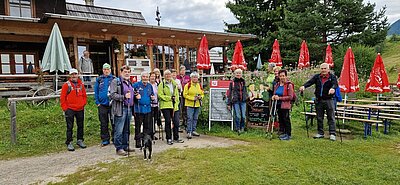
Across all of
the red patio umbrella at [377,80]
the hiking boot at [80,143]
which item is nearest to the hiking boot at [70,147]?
the hiking boot at [80,143]

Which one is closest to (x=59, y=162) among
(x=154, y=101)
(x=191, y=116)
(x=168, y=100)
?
(x=154, y=101)

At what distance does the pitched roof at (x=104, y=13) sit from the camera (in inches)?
690

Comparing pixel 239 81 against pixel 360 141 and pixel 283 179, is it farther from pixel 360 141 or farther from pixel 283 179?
pixel 283 179

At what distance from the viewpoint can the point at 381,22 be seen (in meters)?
18.5

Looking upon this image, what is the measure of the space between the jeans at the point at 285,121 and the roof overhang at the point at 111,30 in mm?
7164

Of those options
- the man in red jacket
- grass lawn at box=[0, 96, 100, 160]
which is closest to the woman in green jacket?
the man in red jacket

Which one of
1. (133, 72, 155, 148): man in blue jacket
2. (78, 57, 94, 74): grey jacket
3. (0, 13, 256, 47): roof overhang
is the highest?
(0, 13, 256, 47): roof overhang

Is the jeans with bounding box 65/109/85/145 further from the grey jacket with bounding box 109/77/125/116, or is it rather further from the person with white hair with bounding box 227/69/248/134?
the person with white hair with bounding box 227/69/248/134

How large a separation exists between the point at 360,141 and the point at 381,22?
16739 mm

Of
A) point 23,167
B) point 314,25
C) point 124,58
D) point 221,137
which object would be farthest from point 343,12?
point 23,167

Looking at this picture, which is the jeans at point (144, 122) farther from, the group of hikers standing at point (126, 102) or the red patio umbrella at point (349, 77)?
the red patio umbrella at point (349, 77)

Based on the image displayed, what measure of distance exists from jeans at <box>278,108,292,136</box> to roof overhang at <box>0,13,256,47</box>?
716cm

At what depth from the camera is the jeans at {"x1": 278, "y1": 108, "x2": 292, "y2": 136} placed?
19.2 feet

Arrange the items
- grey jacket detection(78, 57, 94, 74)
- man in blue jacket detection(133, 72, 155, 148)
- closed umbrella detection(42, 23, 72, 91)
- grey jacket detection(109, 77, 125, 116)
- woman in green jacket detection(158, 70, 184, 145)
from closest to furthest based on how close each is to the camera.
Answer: grey jacket detection(109, 77, 125, 116)
man in blue jacket detection(133, 72, 155, 148)
woman in green jacket detection(158, 70, 184, 145)
closed umbrella detection(42, 23, 72, 91)
grey jacket detection(78, 57, 94, 74)
